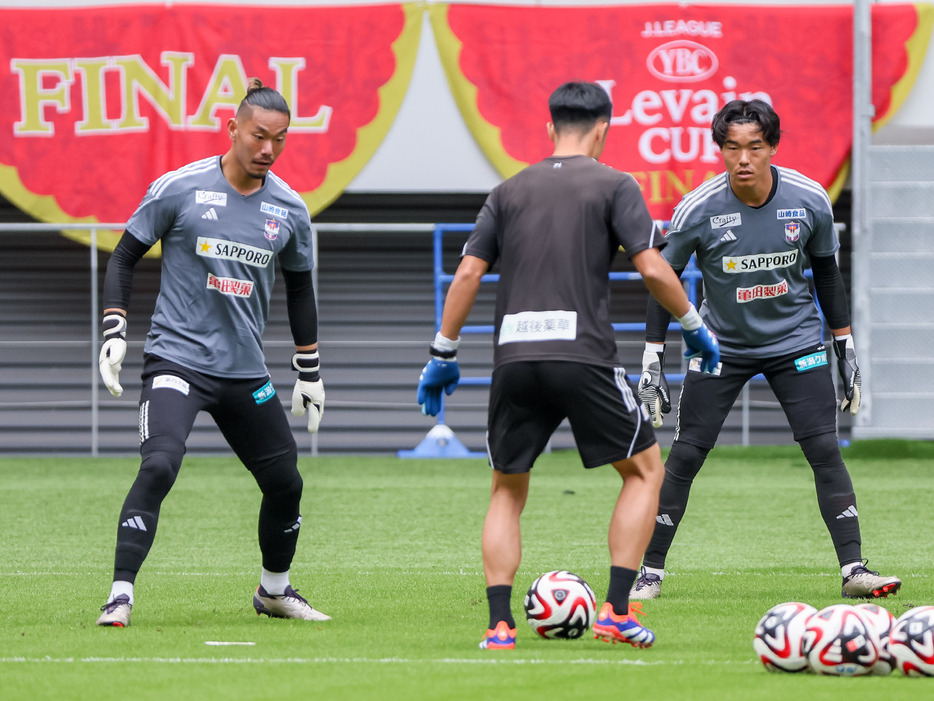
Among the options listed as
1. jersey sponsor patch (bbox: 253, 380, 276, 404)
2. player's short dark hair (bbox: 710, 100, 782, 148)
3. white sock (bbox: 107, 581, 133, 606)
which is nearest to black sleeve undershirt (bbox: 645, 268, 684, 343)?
player's short dark hair (bbox: 710, 100, 782, 148)

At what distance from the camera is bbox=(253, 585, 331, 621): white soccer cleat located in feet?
18.7

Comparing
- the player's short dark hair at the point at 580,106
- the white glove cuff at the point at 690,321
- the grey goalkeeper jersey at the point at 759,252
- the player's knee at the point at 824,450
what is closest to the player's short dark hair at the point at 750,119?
the grey goalkeeper jersey at the point at 759,252

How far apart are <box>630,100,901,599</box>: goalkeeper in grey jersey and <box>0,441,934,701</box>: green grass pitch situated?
42 cm

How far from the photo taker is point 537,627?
5043mm

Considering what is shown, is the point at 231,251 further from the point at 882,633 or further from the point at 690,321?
the point at 882,633

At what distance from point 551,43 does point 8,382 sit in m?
6.97

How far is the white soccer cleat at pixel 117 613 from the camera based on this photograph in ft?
17.2

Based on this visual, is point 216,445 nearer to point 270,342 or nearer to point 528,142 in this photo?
point 270,342

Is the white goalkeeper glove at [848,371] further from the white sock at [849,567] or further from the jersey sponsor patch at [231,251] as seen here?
the jersey sponsor patch at [231,251]

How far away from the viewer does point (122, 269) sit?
5.59 m

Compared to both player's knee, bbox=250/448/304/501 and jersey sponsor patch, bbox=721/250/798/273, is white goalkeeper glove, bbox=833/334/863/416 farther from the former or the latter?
player's knee, bbox=250/448/304/501

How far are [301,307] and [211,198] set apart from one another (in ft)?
2.20

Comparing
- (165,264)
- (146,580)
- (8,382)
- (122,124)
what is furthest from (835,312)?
(8,382)

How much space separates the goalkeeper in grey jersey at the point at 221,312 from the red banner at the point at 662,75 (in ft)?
29.3
